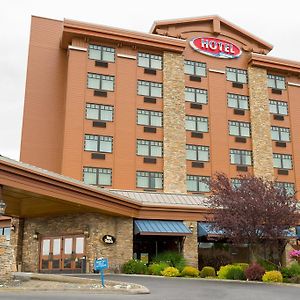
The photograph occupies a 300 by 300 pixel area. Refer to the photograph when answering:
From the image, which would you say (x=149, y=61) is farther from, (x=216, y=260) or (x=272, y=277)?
(x=272, y=277)

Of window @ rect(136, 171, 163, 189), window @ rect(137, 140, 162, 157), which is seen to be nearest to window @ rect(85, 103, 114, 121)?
window @ rect(137, 140, 162, 157)

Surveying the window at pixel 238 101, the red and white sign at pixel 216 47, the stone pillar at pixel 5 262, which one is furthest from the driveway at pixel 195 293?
the red and white sign at pixel 216 47

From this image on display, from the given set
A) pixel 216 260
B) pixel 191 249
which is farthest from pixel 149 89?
pixel 216 260

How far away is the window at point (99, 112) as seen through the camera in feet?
124

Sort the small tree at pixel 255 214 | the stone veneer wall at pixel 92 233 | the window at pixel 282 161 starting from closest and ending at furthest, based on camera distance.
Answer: the small tree at pixel 255 214, the stone veneer wall at pixel 92 233, the window at pixel 282 161

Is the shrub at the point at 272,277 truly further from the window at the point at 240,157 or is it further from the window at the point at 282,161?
the window at the point at 282,161

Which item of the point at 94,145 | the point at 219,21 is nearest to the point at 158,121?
the point at 94,145

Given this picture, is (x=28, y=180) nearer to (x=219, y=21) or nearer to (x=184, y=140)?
(x=184, y=140)

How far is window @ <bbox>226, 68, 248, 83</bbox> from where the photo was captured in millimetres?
43656

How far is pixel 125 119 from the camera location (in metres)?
38.6

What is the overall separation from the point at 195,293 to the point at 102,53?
A: 1045 inches

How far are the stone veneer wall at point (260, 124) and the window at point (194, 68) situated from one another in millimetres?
4696

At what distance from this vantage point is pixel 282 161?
43.2 m

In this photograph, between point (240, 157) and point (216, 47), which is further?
point (216, 47)
